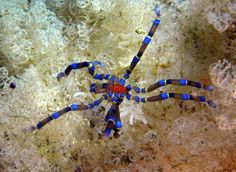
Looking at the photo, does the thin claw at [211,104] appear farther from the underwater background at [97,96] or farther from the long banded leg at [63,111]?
the long banded leg at [63,111]

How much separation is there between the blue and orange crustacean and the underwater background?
99 millimetres

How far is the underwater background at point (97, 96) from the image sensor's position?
10.3 ft

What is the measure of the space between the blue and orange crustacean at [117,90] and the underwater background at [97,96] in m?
0.10

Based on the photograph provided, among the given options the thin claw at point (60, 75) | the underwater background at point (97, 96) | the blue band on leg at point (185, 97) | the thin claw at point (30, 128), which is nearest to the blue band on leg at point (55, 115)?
the underwater background at point (97, 96)

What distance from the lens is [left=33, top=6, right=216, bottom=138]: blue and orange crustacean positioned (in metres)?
3.07

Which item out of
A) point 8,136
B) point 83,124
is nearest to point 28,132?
point 8,136

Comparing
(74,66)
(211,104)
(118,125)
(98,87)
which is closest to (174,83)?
(211,104)

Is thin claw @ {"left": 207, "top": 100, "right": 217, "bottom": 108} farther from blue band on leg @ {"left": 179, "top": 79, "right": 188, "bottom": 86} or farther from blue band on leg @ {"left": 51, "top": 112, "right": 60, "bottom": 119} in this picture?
blue band on leg @ {"left": 51, "top": 112, "right": 60, "bottom": 119}

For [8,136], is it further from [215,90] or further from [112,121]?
[215,90]

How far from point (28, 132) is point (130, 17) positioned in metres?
1.63

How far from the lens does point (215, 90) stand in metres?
2.96

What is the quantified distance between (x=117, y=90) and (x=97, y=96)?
263 millimetres

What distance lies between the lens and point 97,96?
345 centimetres

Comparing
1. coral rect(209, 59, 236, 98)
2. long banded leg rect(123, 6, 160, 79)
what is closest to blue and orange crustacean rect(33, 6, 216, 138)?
long banded leg rect(123, 6, 160, 79)
